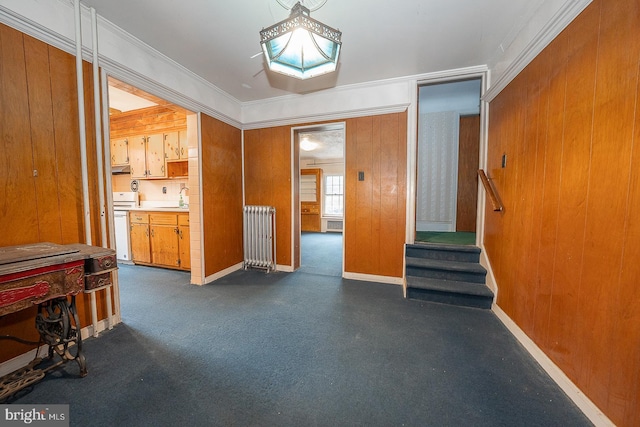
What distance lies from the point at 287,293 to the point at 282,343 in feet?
3.23

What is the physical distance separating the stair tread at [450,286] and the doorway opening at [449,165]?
1398mm

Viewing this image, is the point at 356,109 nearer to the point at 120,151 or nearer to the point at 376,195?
the point at 376,195

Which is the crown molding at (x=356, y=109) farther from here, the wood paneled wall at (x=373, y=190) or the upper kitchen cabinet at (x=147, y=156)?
the upper kitchen cabinet at (x=147, y=156)

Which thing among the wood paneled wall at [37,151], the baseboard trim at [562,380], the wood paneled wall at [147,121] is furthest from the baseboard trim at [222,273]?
the baseboard trim at [562,380]

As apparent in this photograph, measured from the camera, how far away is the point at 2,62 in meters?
1.50

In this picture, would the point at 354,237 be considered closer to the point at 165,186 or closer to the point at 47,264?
the point at 47,264

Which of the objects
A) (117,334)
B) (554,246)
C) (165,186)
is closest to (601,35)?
(554,246)

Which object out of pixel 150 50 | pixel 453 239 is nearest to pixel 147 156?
pixel 150 50

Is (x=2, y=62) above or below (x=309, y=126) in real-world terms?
below

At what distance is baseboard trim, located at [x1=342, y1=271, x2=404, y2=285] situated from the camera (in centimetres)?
318

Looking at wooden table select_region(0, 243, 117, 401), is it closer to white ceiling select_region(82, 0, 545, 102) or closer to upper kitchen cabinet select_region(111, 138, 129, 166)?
white ceiling select_region(82, 0, 545, 102)

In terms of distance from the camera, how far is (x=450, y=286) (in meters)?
2.61

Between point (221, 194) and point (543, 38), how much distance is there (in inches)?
145

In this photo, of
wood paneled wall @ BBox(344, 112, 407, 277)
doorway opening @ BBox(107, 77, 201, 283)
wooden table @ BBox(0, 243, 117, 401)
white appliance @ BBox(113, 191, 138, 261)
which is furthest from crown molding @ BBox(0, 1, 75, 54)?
wood paneled wall @ BBox(344, 112, 407, 277)
